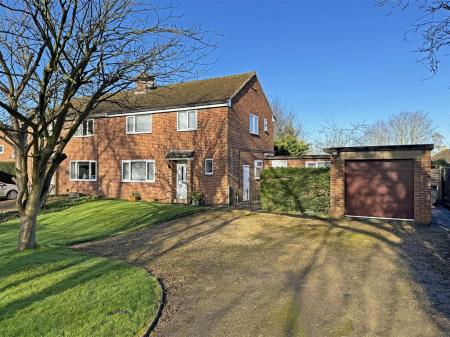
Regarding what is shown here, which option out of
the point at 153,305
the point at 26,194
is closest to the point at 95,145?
the point at 26,194

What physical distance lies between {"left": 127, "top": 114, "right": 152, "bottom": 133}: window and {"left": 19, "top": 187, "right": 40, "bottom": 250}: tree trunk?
1232 cm

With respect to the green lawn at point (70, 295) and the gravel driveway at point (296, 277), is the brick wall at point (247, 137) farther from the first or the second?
the green lawn at point (70, 295)

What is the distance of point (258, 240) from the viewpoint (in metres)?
10.6

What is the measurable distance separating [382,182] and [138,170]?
1373 centimetres

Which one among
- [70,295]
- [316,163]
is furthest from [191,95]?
[70,295]

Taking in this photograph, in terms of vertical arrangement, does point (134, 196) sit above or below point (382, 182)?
below

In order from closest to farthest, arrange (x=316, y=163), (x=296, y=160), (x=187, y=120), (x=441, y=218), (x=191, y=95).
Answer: (x=441, y=218) < (x=187, y=120) < (x=191, y=95) < (x=296, y=160) < (x=316, y=163)

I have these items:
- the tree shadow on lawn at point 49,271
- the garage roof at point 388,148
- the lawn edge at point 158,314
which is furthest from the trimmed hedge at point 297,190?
the lawn edge at point 158,314

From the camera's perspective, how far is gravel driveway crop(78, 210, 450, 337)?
16.2ft

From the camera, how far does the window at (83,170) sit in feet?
76.5

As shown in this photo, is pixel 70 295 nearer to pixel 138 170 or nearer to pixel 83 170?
pixel 138 170

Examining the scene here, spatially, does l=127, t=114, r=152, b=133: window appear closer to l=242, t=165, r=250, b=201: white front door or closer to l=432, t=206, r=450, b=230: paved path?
l=242, t=165, r=250, b=201: white front door

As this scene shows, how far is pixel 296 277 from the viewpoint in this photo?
7027 mm

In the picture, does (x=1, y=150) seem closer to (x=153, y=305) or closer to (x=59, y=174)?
(x=59, y=174)
